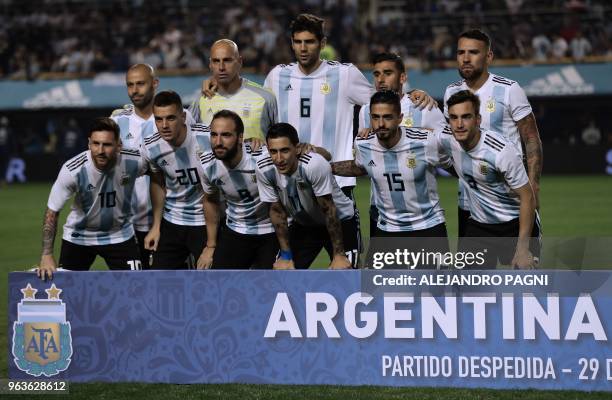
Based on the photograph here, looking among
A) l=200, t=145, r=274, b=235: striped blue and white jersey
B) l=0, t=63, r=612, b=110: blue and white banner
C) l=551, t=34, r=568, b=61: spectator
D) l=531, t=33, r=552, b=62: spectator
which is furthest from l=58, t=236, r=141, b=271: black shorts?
l=551, t=34, r=568, b=61: spectator

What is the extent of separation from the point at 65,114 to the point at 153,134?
18.1 m

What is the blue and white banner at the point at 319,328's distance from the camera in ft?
20.6

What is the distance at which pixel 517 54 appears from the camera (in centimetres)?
2342

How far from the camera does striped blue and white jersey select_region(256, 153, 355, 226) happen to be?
7.30 m

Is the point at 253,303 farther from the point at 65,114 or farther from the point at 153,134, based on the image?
the point at 65,114

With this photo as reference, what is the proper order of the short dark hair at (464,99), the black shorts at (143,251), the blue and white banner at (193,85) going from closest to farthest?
the short dark hair at (464,99) → the black shorts at (143,251) → the blue and white banner at (193,85)

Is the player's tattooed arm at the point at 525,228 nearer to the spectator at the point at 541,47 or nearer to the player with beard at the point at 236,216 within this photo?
the player with beard at the point at 236,216

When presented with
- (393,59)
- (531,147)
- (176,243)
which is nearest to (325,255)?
(176,243)

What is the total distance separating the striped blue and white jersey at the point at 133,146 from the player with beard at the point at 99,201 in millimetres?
545

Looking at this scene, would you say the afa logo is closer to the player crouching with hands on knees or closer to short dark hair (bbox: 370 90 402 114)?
the player crouching with hands on knees

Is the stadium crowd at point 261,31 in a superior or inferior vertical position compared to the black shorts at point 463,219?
superior

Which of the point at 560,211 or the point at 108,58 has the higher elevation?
the point at 108,58

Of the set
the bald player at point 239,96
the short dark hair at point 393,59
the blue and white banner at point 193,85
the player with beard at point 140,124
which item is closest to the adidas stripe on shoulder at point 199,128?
the bald player at point 239,96

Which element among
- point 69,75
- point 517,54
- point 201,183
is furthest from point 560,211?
point 69,75
